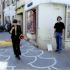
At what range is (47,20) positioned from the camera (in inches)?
685

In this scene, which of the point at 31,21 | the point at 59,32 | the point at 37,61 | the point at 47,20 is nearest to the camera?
the point at 37,61

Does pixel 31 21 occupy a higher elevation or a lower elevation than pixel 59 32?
higher

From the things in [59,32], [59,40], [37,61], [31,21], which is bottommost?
[37,61]

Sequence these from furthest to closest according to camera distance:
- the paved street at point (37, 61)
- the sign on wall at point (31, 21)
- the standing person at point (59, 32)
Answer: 1. the sign on wall at point (31, 21)
2. the standing person at point (59, 32)
3. the paved street at point (37, 61)

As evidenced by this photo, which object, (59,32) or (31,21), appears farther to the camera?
(31,21)

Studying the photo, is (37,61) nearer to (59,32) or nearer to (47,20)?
(59,32)

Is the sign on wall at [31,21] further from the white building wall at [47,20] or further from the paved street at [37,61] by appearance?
the paved street at [37,61]

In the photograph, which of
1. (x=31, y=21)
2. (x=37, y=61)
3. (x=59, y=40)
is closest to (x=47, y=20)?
(x=59, y=40)

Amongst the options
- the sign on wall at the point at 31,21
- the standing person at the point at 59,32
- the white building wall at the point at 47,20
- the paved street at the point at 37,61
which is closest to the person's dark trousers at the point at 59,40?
the standing person at the point at 59,32

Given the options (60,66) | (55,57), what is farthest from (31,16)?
(60,66)

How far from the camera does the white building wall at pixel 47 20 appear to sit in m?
17.3

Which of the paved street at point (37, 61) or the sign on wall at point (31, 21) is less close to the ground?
the sign on wall at point (31, 21)

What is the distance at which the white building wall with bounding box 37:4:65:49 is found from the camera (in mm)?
17281

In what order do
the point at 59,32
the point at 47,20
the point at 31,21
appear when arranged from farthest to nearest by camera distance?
the point at 31,21
the point at 47,20
the point at 59,32
